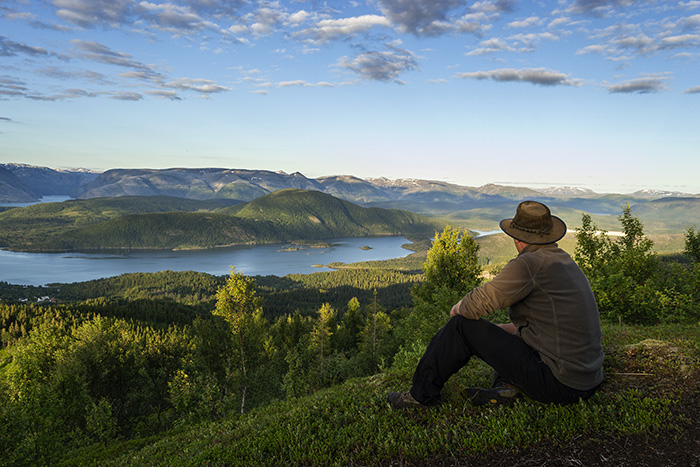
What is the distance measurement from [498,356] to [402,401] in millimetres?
2165

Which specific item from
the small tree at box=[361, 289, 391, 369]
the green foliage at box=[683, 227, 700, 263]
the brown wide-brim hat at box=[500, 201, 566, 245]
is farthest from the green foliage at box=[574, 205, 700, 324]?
the small tree at box=[361, 289, 391, 369]

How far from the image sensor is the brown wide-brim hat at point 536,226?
17.4ft

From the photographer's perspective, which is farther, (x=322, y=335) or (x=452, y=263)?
(x=322, y=335)

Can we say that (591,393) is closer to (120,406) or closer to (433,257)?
(433,257)

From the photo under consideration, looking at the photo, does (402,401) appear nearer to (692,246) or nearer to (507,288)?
(507,288)

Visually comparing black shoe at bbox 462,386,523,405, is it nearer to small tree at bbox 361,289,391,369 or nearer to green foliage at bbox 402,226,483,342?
green foliage at bbox 402,226,483,342

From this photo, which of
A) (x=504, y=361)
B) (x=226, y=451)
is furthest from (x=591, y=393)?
(x=226, y=451)

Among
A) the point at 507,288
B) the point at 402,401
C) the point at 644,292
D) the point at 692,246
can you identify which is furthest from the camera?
the point at 692,246

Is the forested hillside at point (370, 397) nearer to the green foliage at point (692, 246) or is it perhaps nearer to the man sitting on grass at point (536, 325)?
the green foliage at point (692, 246)

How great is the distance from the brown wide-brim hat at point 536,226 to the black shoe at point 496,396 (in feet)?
9.08

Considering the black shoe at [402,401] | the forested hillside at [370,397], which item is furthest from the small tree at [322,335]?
the black shoe at [402,401]

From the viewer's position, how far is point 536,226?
537 cm

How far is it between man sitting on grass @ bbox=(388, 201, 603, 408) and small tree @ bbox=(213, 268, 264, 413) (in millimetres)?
25137

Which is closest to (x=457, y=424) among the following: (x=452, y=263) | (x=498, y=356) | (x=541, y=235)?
(x=498, y=356)
